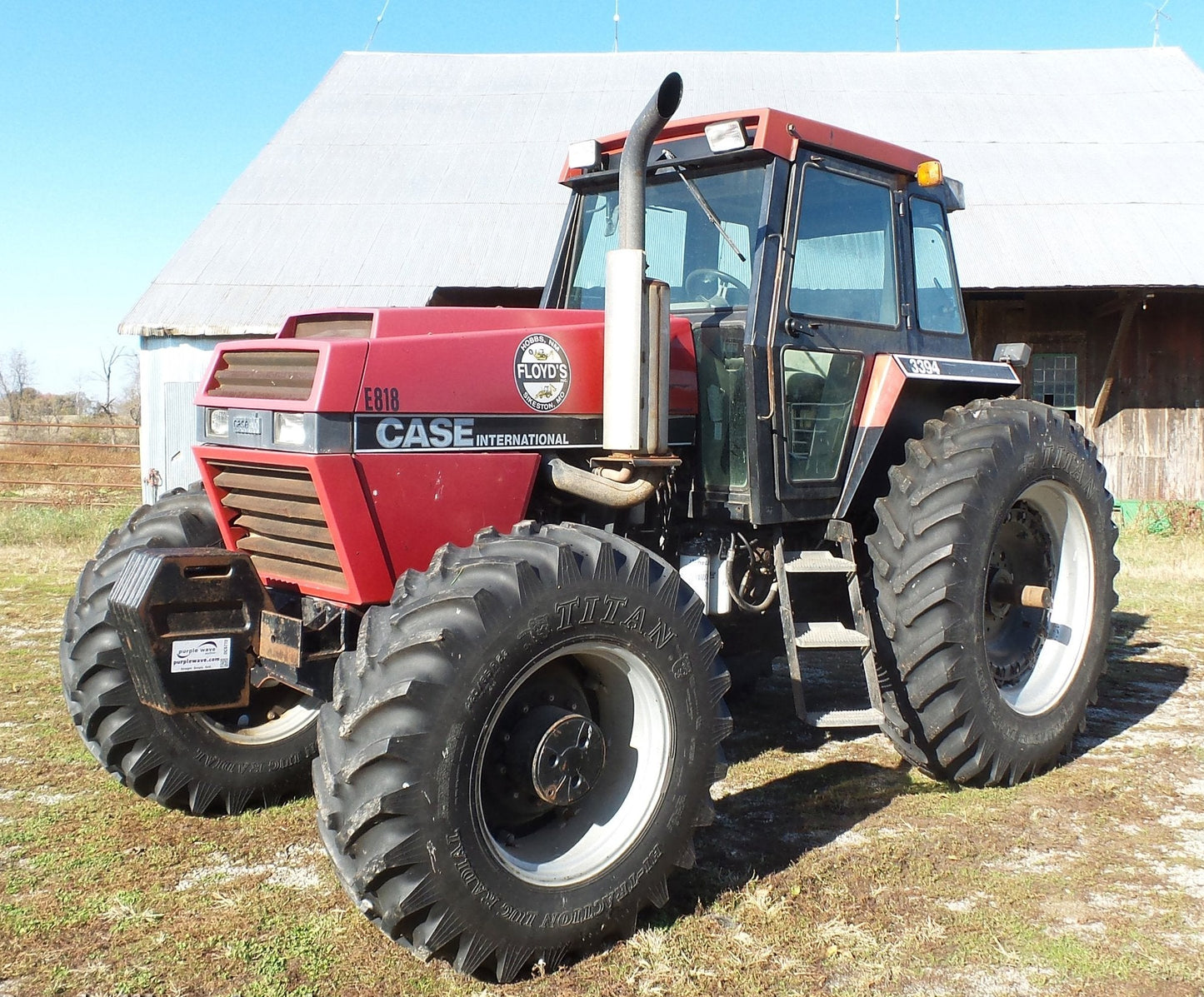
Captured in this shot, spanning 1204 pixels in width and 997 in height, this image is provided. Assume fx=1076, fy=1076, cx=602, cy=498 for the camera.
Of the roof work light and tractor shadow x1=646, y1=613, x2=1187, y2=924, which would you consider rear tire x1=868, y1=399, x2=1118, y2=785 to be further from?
the roof work light

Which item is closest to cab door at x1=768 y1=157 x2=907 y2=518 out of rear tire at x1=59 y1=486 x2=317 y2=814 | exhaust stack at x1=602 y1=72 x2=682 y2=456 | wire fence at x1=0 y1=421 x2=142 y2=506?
exhaust stack at x1=602 y1=72 x2=682 y2=456

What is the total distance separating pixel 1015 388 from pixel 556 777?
3.40m

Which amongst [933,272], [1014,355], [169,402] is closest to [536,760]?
[933,272]

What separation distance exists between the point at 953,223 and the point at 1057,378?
2517 millimetres

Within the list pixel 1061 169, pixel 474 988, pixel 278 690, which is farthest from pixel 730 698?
pixel 1061 169

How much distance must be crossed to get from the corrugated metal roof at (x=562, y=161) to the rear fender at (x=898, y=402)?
24.2ft

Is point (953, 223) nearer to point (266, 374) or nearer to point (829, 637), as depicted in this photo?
point (829, 637)

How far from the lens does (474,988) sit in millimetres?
2889

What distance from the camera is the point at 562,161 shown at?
1458 cm

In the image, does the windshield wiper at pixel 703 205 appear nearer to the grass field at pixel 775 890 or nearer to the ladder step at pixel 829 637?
the ladder step at pixel 829 637

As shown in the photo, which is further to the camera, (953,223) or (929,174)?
(953,223)

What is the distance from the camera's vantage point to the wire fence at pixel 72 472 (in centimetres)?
1554

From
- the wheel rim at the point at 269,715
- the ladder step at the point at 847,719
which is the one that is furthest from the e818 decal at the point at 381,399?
the ladder step at the point at 847,719

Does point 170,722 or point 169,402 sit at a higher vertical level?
point 169,402
